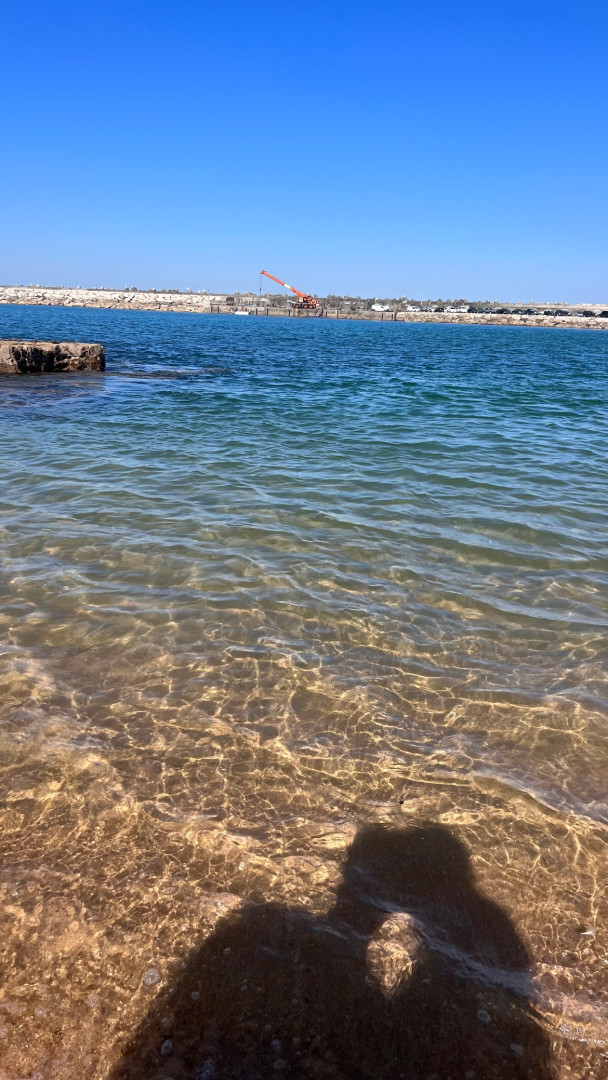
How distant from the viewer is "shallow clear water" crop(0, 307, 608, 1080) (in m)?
2.38

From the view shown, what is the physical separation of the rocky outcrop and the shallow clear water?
1099cm

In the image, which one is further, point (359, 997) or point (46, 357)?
point (46, 357)

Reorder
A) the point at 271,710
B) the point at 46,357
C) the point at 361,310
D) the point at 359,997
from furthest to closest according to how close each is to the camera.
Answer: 1. the point at 361,310
2. the point at 46,357
3. the point at 271,710
4. the point at 359,997

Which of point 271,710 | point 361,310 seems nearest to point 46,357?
point 271,710

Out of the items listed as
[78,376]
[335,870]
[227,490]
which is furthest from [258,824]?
[78,376]

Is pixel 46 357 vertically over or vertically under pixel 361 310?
under

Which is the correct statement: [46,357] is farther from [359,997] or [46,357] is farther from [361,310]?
[361,310]

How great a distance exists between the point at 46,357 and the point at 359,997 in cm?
2032

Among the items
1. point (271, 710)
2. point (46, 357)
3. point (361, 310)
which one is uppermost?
point (361, 310)

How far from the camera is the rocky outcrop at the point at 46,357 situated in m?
18.1

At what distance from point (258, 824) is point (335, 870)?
0.46 meters

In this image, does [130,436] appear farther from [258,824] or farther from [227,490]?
[258,824]

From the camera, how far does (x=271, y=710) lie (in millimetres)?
3801

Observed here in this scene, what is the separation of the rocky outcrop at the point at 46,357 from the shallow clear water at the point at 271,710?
36.1 ft
